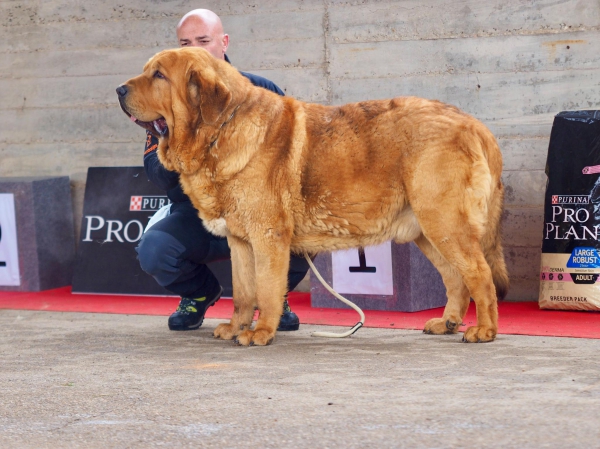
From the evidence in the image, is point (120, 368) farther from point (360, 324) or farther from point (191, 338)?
point (360, 324)

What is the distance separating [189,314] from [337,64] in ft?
7.14

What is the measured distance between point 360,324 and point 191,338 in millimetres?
837

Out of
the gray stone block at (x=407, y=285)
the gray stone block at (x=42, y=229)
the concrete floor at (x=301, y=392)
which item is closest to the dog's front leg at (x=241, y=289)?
the concrete floor at (x=301, y=392)

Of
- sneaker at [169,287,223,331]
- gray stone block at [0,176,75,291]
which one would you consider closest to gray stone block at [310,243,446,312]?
sneaker at [169,287,223,331]

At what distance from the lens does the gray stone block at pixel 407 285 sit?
4969 mm

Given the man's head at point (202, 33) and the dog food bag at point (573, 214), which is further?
the dog food bag at point (573, 214)

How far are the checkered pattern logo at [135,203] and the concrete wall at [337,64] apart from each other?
0.35m

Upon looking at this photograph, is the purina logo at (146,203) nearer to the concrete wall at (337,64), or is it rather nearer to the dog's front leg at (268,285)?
the concrete wall at (337,64)

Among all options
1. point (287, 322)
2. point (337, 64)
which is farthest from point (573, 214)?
point (337, 64)

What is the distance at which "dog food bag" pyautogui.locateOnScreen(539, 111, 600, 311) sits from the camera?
188 inches

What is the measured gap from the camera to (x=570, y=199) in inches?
190

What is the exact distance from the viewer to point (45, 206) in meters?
6.32

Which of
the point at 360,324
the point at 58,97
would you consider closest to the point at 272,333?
the point at 360,324

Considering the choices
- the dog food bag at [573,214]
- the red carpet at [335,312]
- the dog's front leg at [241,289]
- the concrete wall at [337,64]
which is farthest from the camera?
the concrete wall at [337,64]
